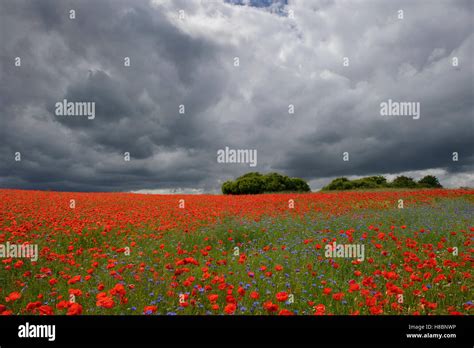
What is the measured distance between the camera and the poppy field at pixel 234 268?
3671 mm

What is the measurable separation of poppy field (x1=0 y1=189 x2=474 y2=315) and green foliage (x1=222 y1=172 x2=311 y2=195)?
877 inches

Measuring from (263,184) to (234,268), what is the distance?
92.3 ft

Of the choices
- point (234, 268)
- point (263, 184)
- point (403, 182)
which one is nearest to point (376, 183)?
point (403, 182)

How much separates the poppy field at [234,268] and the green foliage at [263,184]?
22285 millimetres

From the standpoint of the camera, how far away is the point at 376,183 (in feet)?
109

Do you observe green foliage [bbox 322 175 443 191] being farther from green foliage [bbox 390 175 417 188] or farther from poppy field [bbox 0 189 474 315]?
poppy field [bbox 0 189 474 315]

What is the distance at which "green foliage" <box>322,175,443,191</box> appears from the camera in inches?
1115

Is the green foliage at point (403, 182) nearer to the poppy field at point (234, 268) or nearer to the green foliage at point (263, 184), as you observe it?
the green foliage at point (263, 184)

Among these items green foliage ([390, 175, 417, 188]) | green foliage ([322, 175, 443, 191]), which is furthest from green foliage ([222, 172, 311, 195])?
green foliage ([390, 175, 417, 188])

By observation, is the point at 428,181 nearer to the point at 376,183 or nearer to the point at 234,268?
the point at 376,183
